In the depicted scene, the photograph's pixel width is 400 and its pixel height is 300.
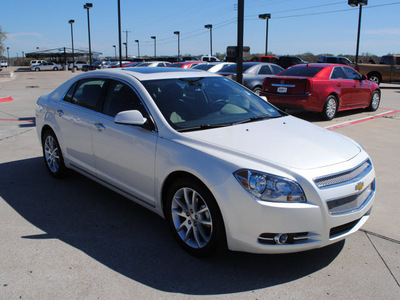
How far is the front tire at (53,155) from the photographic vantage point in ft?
A: 18.2

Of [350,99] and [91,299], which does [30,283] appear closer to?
[91,299]

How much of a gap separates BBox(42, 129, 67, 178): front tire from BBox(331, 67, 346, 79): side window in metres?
8.04

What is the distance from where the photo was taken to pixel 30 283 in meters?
3.13

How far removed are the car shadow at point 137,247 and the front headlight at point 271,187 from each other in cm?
70

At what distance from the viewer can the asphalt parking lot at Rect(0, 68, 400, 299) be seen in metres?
3.05

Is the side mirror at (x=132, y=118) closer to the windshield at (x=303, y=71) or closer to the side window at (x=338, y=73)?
the windshield at (x=303, y=71)

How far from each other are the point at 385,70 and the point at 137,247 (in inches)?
962

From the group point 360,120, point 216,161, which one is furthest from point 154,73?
point 360,120

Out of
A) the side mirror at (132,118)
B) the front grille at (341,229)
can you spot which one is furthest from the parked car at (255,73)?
the front grille at (341,229)

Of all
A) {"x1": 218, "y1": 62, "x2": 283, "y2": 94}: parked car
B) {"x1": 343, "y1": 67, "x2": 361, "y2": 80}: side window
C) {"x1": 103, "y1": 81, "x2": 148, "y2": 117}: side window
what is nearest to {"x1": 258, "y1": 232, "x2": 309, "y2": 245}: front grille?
{"x1": 103, "y1": 81, "x2": 148, "y2": 117}: side window

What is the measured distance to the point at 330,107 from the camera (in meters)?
10.8

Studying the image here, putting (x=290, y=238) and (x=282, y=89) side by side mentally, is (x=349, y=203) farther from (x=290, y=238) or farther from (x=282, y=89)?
(x=282, y=89)

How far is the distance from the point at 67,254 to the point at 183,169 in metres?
1.32

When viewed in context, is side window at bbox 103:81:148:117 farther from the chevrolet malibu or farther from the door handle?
the door handle
